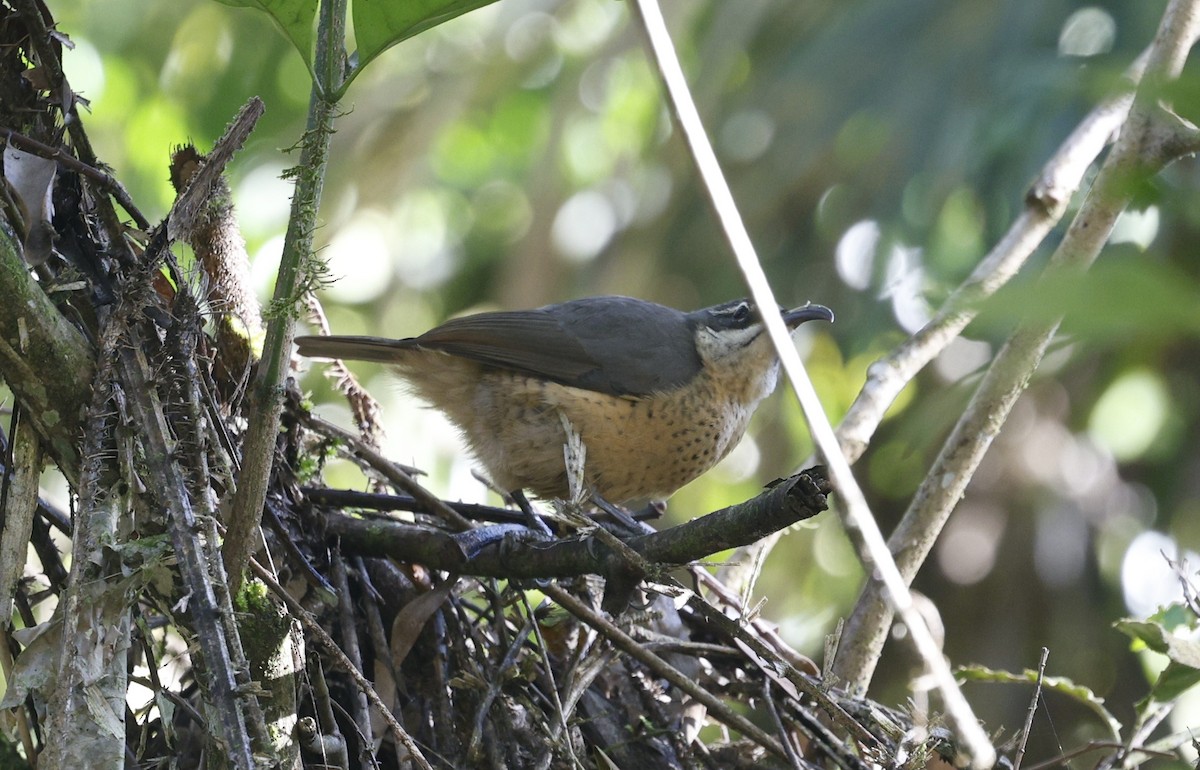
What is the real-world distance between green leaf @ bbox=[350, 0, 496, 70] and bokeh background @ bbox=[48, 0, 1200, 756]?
3.88 meters

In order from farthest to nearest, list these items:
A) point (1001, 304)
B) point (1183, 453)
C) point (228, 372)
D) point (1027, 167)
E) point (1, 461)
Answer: point (1183, 453)
point (1027, 167)
point (228, 372)
point (1, 461)
point (1001, 304)

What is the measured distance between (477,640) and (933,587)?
4.57m

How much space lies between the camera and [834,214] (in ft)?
22.2

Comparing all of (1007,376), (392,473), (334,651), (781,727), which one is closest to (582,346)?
(392,473)

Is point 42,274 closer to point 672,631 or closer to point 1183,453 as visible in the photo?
point 672,631

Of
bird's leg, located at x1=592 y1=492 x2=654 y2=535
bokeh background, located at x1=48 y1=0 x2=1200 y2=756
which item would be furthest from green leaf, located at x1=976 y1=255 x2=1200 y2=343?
bokeh background, located at x1=48 y1=0 x2=1200 y2=756

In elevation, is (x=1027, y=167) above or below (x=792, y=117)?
below

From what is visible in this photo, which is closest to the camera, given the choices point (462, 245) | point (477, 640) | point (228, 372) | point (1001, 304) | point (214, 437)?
point (1001, 304)

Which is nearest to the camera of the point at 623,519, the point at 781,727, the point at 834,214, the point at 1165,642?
the point at 1165,642

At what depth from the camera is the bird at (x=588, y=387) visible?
164 inches

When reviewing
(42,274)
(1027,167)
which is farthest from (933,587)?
(42,274)

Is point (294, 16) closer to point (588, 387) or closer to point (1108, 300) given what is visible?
point (1108, 300)

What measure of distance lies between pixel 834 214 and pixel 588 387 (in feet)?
10.2

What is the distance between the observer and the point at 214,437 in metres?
2.19
